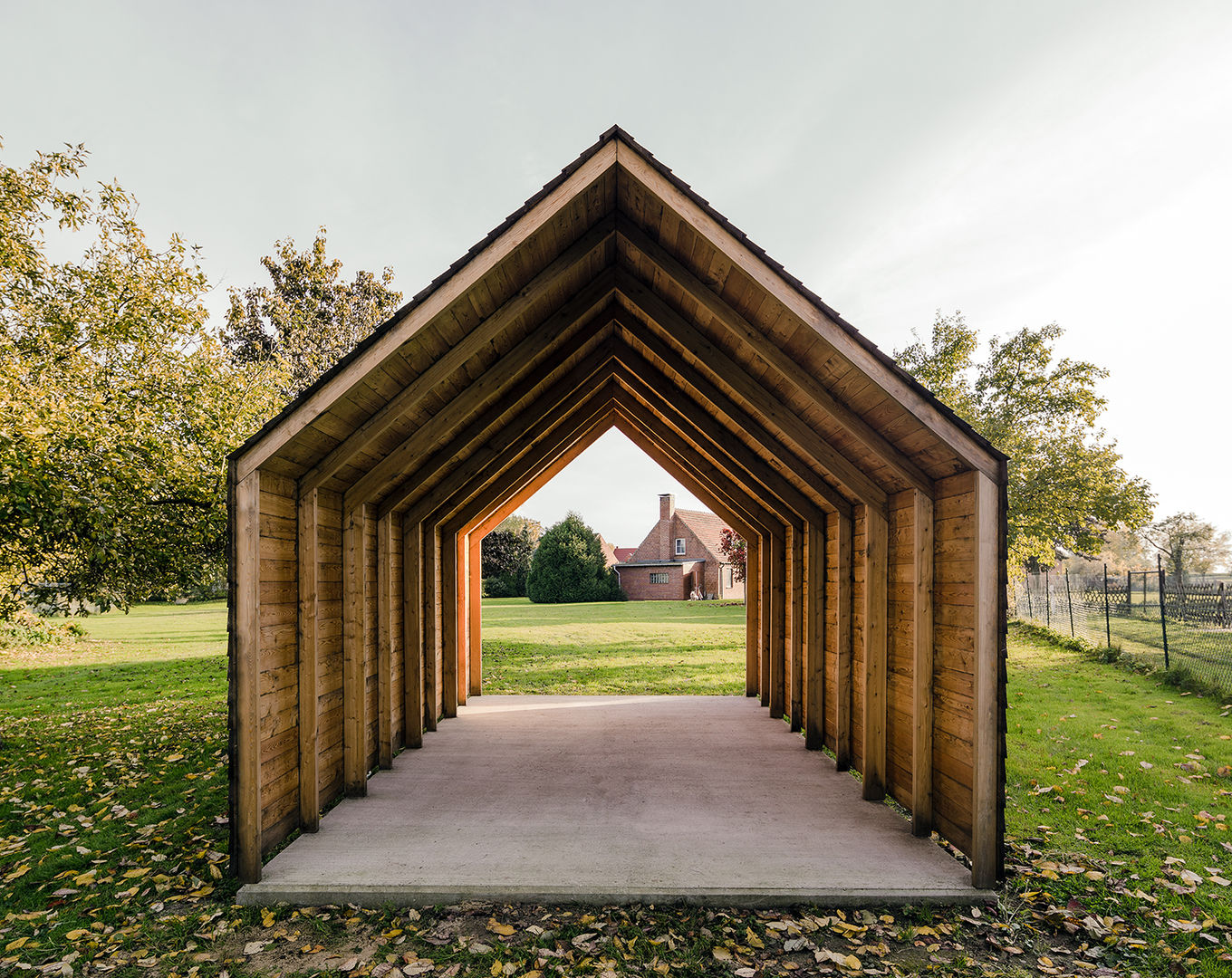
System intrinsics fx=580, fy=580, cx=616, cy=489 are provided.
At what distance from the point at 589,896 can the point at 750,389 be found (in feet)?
11.9

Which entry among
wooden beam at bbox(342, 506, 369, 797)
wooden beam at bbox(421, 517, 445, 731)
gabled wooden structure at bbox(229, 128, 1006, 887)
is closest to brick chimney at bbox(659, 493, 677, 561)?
wooden beam at bbox(421, 517, 445, 731)

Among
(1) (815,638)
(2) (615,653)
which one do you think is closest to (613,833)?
Result: (1) (815,638)

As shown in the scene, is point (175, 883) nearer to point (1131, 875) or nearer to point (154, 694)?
point (1131, 875)

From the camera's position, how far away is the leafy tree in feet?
128

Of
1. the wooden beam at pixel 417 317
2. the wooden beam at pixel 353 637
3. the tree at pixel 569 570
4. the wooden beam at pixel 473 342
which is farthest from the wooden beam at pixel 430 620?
the tree at pixel 569 570

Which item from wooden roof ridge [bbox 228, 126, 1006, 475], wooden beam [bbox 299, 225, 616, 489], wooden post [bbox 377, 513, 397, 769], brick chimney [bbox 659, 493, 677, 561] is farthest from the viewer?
brick chimney [bbox 659, 493, 677, 561]

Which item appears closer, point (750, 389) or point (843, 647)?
point (750, 389)

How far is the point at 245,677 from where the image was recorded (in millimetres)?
3754

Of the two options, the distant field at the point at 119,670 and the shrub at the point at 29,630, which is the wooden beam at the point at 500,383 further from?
the distant field at the point at 119,670

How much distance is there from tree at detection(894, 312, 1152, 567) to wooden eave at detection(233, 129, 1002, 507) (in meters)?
15.8

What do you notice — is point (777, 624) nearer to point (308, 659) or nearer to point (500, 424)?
point (500, 424)

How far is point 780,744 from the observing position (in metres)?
6.71

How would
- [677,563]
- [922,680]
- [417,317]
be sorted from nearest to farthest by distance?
[417,317]
[922,680]
[677,563]

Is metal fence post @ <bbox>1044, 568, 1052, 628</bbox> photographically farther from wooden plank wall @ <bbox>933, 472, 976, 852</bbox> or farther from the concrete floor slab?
wooden plank wall @ <bbox>933, 472, 976, 852</bbox>
